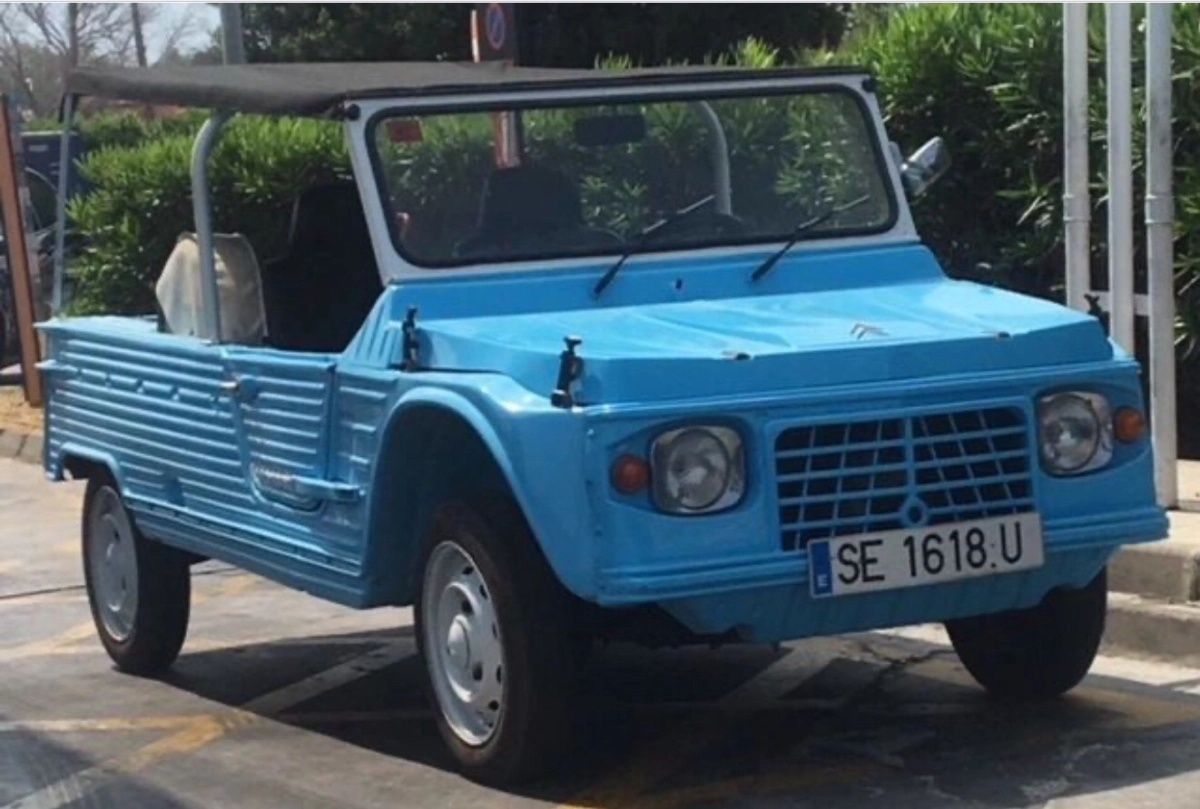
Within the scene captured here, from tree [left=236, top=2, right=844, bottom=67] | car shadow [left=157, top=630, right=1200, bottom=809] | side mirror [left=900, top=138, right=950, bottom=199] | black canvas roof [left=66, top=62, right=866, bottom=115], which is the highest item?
tree [left=236, top=2, right=844, bottom=67]

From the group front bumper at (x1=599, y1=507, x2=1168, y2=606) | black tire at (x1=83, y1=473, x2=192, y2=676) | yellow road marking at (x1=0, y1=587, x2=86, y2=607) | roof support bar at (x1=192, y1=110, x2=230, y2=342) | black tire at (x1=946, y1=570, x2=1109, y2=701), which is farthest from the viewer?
yellow road marking at (x1=0, y1=587, x2=86, y2=607)

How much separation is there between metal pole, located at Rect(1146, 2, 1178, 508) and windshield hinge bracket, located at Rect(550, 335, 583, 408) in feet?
12.2

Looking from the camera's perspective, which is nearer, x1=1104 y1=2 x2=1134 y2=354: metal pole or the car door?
the car door

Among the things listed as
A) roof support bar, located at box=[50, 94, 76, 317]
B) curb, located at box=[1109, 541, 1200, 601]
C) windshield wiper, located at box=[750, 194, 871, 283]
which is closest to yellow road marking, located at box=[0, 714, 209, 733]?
roof support bar, located at box=[50, 94, 76, 317]

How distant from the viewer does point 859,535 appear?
590 cm

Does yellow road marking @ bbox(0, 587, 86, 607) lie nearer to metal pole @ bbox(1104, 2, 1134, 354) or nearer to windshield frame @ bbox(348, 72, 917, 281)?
windshield frame @ bbox(348, 72, 917, 281)

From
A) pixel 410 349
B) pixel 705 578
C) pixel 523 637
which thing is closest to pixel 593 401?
pixel 705 578

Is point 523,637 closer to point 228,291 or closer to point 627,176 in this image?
point 627,176

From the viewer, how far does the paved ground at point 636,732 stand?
247 inches

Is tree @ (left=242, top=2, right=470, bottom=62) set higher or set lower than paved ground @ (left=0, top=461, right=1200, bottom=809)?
higher

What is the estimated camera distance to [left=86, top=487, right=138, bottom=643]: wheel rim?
8.40 meters

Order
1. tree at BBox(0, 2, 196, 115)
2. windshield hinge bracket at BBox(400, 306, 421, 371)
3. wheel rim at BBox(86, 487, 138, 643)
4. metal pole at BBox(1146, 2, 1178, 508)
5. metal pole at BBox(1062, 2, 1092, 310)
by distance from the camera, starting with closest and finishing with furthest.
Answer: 1. windshield hinge bracket at BBox(400, 306, 421, 371)
2. wheel rim at BBox(86, 487, 138, 643)
3. metal pole at BBox(1146, 2, 1178, 508)
4. metal pole at BBox(1062, 2, 1092, 310)
5. tree at BBox(0, 2, 196, 115)

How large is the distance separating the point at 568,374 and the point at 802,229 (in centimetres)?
175

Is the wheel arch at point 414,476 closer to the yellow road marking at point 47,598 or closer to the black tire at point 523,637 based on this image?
the black tire at point 523,637
